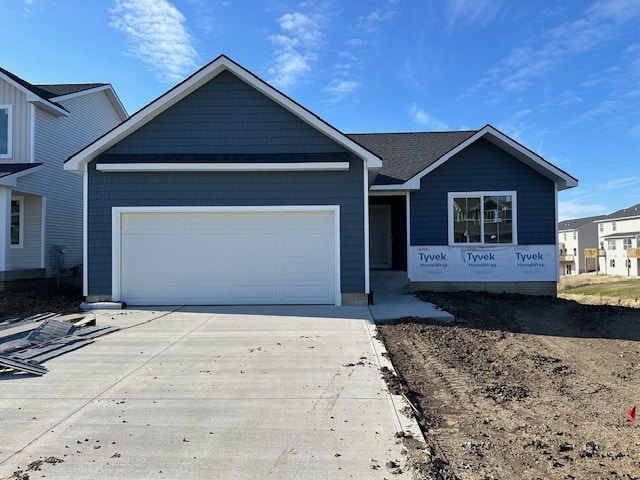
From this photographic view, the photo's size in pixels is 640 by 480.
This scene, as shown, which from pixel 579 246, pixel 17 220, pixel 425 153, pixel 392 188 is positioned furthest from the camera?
pixel 579 246

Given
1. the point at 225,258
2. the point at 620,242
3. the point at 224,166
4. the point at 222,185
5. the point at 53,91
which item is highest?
the point at 53,91

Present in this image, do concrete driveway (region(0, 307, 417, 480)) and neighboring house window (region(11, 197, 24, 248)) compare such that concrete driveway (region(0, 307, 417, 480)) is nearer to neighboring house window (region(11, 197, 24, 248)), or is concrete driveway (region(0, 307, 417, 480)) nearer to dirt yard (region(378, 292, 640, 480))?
dirt yard (region(378, 292, 640, 480))

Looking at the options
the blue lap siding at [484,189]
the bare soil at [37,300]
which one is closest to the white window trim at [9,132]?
the bare soil at [37,300]

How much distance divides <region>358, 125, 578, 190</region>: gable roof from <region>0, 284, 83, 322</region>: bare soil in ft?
27.7

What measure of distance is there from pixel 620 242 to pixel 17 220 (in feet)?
191

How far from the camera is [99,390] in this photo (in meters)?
5.24

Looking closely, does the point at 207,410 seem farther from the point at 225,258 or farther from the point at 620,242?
the point at 620,242

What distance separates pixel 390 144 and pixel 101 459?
48.7 ft

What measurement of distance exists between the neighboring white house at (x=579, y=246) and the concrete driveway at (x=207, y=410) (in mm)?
63181

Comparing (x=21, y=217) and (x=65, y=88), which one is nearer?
A: (x=21, y=217)

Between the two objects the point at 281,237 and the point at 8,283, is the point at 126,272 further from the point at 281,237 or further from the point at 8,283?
the point at 8,283

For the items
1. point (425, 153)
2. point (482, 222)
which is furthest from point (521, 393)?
point (425, 153)

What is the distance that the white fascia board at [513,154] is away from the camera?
500 inches

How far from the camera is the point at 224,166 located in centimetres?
1045
